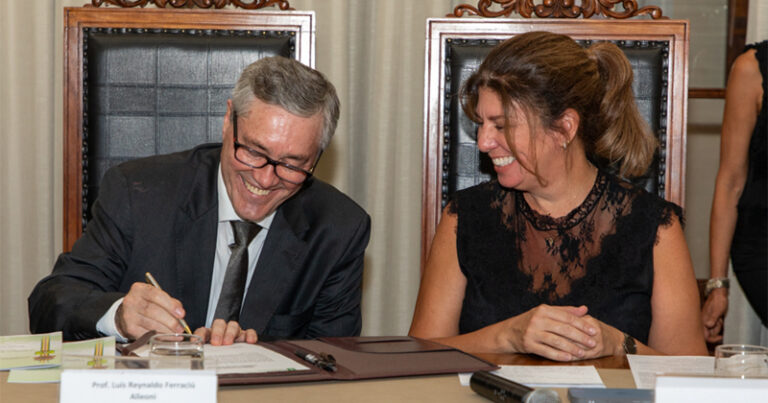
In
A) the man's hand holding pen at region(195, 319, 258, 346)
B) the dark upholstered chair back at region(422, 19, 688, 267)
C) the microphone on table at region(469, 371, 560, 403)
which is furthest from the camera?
the dark upholstered chair back at region(422, 19, 688, 267)

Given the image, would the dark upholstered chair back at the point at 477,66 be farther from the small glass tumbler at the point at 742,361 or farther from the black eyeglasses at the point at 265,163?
the small glass tumbler at the point at 742,361

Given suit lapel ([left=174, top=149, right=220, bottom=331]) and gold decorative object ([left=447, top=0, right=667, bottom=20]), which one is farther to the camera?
gold decorative object ([left=447, top=0, right=667, bottom=20])

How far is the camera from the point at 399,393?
1.25 m

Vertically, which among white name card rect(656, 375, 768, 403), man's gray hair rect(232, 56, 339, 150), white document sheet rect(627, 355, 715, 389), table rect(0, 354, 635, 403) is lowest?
white document sheet rect(627, 355, 715, 389)

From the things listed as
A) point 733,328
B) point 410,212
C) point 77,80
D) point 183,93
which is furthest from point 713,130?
point 77,80

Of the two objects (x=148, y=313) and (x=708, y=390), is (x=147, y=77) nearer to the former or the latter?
(x=148, y=313)

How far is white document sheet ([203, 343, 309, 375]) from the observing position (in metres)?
1.31

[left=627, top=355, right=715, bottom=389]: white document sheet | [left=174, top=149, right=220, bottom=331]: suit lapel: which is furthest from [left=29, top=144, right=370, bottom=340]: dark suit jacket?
[left=627, top=355, right=715, bottom=389]: white document sheet

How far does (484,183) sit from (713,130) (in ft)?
5.74

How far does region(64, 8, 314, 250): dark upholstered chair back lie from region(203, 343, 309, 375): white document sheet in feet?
3.20

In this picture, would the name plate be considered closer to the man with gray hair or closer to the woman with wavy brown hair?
the man with gray hair

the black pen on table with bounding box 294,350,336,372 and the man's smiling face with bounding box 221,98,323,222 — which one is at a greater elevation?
the man's smiling face with bounding box 221,98,323,222

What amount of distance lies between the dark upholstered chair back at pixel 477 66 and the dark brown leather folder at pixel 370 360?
79 cm

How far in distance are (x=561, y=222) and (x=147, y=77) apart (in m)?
1.15
